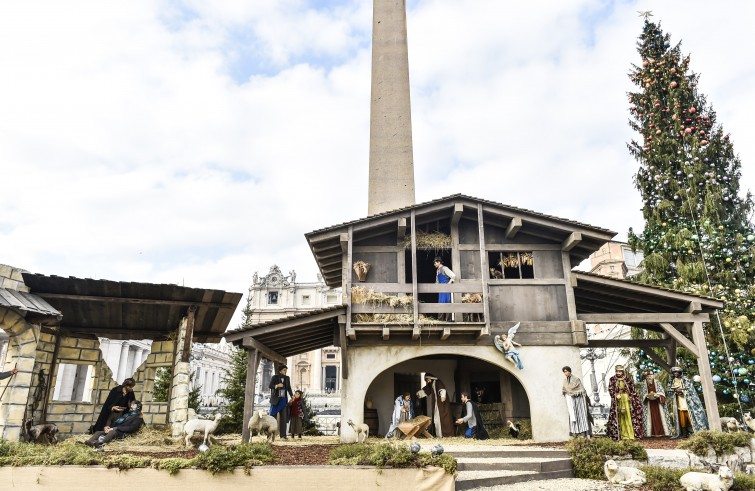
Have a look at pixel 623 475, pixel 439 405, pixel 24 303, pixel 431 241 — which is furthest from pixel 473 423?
pixel 24 303

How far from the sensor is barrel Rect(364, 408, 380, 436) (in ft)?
48.8

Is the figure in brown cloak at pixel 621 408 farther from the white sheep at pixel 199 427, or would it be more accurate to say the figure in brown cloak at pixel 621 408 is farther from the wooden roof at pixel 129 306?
the wooden roof at pixel 129 306

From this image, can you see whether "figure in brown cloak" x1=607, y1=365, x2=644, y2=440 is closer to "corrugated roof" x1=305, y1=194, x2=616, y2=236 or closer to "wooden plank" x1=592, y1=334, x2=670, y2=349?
"wooden plank" x1=592, y1=334, x2=670, y2=349

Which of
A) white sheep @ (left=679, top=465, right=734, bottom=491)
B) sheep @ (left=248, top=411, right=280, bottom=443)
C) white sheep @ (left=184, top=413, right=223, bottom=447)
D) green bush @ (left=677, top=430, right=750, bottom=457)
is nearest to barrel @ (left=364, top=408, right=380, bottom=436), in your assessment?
sheep @ (left=248, top=411, right=280, bottom=443)

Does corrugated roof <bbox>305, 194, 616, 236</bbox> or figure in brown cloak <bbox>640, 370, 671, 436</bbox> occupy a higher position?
corrugated roof <bbox>305, 194, 616, 236</bbox>

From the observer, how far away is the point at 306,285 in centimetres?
6444

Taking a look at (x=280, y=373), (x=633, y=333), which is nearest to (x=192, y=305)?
(x=280, y=373)

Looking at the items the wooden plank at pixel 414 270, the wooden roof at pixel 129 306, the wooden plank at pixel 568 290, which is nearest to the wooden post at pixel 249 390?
the wooden roof at pixel 129 306

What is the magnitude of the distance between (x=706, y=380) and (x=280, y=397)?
1082 centimetres

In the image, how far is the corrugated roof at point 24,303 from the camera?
986 cm

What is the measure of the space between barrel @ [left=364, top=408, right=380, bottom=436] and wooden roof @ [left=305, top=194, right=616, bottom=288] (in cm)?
478

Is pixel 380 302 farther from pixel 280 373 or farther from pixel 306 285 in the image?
pixel 306 285

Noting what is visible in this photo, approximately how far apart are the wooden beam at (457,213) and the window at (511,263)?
1533 mm

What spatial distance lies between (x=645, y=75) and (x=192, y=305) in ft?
63.4
